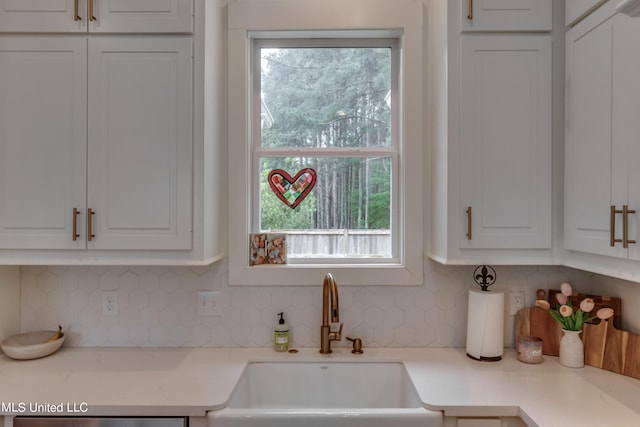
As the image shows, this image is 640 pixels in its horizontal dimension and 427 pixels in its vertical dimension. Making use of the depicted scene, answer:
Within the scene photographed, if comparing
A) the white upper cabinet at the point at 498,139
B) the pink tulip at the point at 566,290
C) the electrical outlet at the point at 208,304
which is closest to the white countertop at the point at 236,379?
the electrical outlet at the point at 208,304

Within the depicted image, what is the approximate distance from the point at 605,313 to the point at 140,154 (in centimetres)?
191

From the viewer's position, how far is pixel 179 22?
158 centimetres

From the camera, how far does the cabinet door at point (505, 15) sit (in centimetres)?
160

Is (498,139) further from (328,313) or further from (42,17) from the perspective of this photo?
(42,17)

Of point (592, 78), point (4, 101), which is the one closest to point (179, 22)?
point (4, 101)

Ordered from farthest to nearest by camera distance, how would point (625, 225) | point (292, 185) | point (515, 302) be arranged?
point (292, 185), point (515, 302), point (625, 225)

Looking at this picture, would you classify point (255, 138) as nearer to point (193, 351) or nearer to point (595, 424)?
point (193, 351)

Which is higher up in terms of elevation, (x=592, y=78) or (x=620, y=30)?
(x=620, y=30)

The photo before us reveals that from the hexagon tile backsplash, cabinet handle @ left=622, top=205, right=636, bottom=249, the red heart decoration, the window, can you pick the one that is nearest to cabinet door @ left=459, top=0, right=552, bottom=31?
the window

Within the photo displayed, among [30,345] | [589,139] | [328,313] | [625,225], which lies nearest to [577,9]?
[589,139]

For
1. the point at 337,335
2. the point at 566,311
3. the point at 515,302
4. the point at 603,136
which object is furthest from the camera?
the point at 515,302

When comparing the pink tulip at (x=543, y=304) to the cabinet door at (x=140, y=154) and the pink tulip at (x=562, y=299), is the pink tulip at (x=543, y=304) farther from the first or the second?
the cabinet door at (x=140, y=154)

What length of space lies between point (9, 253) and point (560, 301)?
86.6 inches

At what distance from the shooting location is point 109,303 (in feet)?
6.09
